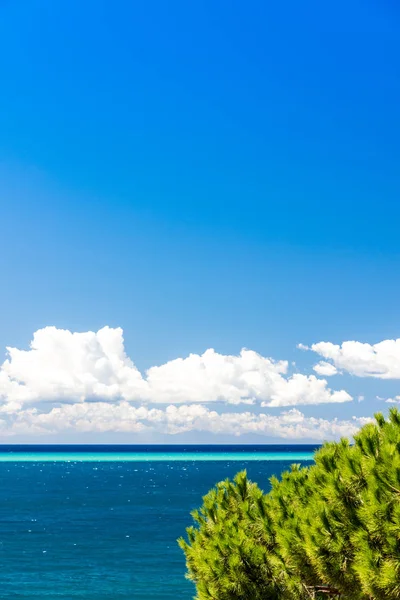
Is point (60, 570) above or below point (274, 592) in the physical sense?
below

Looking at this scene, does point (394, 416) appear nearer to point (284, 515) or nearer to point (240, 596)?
point (284, 515)

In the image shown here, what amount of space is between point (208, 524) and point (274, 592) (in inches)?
72.7

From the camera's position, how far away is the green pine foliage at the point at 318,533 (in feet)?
31.1

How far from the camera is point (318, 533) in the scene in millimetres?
10234

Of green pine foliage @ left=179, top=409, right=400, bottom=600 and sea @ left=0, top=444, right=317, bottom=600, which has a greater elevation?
green pine foliage @ left=179, top=409, right=400, bottom=600

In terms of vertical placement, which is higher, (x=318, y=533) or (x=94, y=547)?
(x=318, y=533)

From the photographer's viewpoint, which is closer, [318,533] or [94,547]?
[318,533]

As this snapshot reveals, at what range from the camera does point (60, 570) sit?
39.7 metres

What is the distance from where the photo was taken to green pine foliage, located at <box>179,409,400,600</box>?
9.48 metres

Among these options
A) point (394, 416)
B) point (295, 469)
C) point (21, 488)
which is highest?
point (394, 416)

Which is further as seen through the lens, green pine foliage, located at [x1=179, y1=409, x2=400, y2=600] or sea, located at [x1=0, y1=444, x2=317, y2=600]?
sea, located at [x1=0, y1=444, x2=317, y2=600]

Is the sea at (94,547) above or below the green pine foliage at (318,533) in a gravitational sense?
below

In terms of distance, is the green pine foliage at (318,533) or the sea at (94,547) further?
the sea at (94,547)

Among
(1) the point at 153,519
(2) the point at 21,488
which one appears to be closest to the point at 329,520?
(1) the point at 153,519
